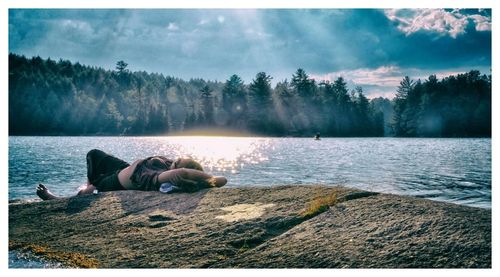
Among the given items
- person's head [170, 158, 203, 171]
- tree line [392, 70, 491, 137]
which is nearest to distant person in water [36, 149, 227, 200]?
person's head [170, 158, 203, 171]

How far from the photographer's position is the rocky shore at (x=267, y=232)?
14.2ft

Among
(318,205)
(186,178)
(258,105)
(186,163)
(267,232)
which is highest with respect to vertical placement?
(258,105)

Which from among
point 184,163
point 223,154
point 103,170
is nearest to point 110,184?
point 103,170

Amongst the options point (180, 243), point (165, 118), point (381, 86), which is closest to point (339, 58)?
point (381, 86)

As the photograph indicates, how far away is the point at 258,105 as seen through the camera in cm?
2759

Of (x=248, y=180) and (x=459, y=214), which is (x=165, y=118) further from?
(x=459, y=214)

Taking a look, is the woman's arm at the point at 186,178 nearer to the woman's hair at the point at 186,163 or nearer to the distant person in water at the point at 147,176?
the distant person in water at the point at 147,176

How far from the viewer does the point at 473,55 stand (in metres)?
9.12

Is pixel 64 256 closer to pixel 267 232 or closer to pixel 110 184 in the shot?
pixel 267 232

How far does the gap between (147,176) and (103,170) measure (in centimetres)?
→ 118

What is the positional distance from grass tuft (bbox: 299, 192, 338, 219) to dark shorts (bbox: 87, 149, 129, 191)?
3944 mm

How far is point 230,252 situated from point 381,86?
6.70 m

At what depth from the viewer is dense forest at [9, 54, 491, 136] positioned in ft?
46.8

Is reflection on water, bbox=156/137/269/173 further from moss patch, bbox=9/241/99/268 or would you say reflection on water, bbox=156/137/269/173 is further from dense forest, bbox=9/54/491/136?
moss patch, bbox=9/241/99/268
